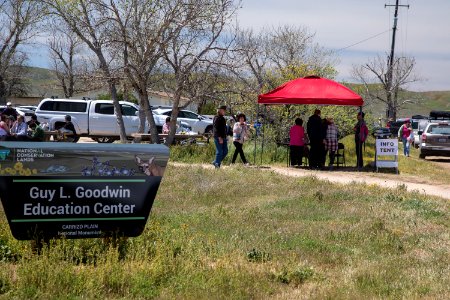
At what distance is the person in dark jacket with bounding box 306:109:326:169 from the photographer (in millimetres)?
20672

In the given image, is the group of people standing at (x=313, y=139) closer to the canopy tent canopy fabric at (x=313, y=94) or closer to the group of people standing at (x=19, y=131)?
the canopy tent canopy fabric at (x=313, y=94)

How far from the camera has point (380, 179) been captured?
61.5ft

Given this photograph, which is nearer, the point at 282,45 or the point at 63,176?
the point at 63,176

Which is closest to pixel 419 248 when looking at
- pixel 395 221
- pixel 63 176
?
pixel 395 221

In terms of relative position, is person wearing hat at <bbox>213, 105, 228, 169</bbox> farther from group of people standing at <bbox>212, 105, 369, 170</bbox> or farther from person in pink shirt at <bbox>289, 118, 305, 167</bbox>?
person in pink shirt at <bbox>289, 118, 305, 167</bbox>

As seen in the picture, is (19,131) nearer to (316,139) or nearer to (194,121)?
(316,139)

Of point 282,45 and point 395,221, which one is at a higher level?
point 282,45

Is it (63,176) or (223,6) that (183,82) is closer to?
(223,6)

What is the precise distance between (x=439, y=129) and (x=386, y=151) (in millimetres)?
11861

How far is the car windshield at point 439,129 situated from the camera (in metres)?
31.3

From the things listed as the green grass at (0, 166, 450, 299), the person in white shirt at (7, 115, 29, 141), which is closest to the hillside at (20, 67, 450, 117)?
the person in white shirt at (7, 115, 29, 141)

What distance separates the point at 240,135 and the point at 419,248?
38.1 feet

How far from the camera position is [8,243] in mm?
7797

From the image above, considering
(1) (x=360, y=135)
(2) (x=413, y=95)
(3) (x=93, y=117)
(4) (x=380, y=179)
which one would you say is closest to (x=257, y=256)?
(4) (x=380, y=179)
